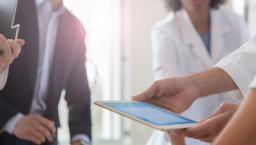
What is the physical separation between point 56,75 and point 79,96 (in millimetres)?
141

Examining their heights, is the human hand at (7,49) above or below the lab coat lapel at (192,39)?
above

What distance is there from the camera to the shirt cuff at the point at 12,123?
3.47ft

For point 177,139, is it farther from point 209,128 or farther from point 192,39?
point 192,39

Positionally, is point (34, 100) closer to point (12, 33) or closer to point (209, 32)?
point (12, 33)

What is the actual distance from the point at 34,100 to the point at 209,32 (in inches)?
35.4

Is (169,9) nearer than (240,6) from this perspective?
Yes

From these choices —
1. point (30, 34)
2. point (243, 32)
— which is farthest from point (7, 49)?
point (243, 32)

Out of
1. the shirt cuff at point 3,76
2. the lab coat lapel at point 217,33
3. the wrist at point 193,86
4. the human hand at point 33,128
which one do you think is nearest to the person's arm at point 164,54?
the lab coat lapel at point 217,33

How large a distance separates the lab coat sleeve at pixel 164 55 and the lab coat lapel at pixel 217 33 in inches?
6.9

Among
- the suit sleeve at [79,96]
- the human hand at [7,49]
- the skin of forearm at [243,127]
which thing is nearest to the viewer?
the skin of forearm at [243,127]

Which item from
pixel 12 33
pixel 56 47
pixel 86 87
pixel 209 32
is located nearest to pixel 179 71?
pixel 209 32

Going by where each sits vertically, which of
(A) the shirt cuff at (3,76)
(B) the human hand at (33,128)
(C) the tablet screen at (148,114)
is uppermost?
(A) the shirt cuff at (3,76)

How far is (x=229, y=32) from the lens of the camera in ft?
5.57

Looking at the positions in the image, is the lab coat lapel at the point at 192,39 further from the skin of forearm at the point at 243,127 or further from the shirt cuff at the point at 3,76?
the skin of forearm at the point at 243,127
